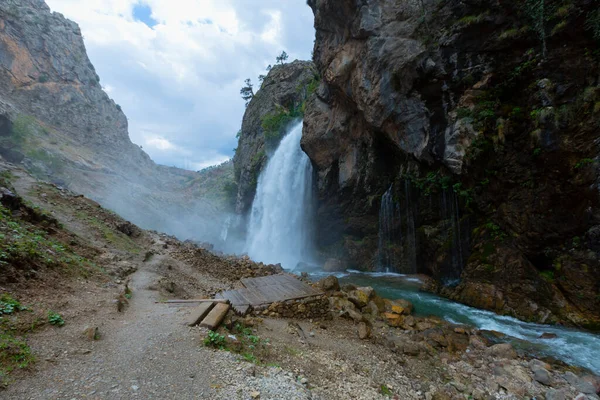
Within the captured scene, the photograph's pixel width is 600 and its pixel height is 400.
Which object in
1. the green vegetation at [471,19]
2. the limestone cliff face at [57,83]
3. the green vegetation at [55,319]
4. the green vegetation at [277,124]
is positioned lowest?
the green vegetation at [55,319]

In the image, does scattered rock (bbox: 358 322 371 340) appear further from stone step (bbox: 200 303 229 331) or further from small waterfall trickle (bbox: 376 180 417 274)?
small waterfall trickle (bbox: 376 180 417 274)

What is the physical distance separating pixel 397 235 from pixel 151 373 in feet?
55.0

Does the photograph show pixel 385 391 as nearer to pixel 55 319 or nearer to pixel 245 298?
pixel 245 298

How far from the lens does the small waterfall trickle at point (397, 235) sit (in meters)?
17.1

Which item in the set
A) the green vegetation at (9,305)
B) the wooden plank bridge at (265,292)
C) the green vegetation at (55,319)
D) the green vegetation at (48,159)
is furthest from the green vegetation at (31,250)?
the green vegetation at (48,159)

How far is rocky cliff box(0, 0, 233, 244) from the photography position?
38.4m

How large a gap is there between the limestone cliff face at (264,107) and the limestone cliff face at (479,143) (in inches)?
544

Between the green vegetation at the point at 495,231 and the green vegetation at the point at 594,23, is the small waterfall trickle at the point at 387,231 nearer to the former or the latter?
the green vegetation at the point at 495,231

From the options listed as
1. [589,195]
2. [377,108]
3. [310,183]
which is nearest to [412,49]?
[377,108]

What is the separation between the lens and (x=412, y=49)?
14547 mm

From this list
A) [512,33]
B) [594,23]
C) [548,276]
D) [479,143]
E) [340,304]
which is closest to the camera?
[594,23]

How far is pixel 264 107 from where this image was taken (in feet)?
120

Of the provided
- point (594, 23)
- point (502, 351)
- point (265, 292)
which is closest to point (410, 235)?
point (502, 351)

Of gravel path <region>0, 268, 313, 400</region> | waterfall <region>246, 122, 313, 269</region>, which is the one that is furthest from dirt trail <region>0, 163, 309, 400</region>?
waterfall <region>246, 122, 313, 269</region>
